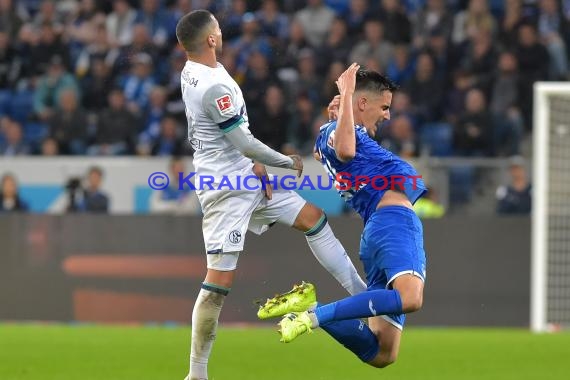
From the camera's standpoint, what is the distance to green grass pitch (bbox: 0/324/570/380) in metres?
9.10

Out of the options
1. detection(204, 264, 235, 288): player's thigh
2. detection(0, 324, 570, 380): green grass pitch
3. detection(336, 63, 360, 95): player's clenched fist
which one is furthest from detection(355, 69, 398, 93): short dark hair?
detection(0, 324, 570, 380): green grass pitch

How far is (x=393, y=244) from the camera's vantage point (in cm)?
734

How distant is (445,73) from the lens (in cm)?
1650

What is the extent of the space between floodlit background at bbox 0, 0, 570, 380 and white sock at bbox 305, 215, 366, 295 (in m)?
3.04

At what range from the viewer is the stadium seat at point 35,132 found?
54.6 ft

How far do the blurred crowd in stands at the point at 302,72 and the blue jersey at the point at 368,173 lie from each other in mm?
7089

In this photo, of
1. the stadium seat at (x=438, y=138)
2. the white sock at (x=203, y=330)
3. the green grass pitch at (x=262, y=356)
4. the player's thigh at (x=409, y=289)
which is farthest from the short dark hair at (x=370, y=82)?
the stadium seat at (x=438, y=138)

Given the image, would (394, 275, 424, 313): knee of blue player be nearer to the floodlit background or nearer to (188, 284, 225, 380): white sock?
(188, 284, 225, 380): white sock

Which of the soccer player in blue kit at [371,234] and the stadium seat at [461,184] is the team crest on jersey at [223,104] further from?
the stadium seat at [461,184]

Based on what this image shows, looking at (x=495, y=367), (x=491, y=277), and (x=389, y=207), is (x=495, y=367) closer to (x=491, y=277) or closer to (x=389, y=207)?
(x=389, y=207)

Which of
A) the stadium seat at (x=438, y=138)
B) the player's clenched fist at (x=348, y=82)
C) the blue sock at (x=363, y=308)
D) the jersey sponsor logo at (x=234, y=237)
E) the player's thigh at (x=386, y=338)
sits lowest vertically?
the player's thigh at (x=386, y=338)

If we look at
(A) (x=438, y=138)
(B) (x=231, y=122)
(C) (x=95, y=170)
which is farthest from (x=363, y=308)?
(A) (x=438, y=138)

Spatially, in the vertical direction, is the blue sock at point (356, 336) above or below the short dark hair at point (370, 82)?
below

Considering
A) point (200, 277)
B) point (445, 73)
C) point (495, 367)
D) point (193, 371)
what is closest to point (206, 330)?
point (193, 371)
